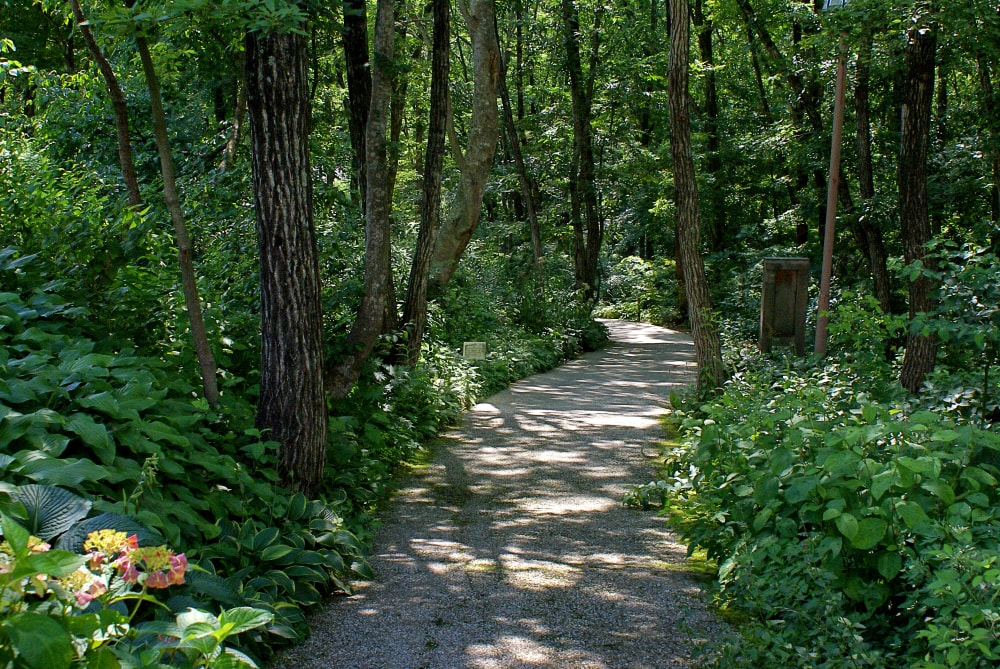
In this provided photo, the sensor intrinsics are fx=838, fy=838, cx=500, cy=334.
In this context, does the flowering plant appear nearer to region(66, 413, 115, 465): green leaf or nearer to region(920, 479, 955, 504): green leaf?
region(66, 413, 115, 465): green leaf

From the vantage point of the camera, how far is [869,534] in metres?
3.61

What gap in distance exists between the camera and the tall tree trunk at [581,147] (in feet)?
70.6

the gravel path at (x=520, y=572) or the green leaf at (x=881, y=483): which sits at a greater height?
the green leaf at (x=881, y=483)

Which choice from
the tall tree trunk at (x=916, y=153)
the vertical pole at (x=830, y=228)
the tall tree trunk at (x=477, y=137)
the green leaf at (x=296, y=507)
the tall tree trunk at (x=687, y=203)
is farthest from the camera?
the tall tree trunk at (x=477, y=137)

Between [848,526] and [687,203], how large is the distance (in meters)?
7.07

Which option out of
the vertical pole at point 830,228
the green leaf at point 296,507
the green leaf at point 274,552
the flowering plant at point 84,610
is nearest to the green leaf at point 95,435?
the green leaf at point 274,552

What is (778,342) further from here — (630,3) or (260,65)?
(630,3)

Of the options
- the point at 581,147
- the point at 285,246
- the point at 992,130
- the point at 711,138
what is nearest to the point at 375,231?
the point at 285,246

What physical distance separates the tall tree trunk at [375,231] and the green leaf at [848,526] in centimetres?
507

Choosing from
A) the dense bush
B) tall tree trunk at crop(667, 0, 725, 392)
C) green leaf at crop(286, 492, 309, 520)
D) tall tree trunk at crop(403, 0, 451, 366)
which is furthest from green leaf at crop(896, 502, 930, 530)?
tall tree trunk at crop(403, 0, 451, 366)

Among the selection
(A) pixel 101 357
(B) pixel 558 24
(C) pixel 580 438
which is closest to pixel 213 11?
(A) pixel 101 357

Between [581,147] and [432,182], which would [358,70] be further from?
[581,147]

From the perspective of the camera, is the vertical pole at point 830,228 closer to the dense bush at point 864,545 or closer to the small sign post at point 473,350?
the dense bush at point 864,545

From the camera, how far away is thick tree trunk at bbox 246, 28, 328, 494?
17.6ft
